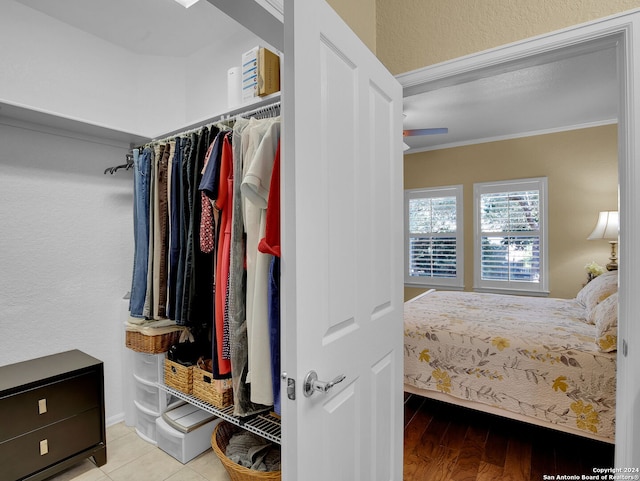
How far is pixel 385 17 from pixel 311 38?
0.99 m

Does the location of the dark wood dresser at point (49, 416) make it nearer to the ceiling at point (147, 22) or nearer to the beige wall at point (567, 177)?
the ceiling at point (147, 22)

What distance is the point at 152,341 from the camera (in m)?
2.14

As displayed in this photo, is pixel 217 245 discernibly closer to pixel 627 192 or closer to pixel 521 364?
pixel 627 192

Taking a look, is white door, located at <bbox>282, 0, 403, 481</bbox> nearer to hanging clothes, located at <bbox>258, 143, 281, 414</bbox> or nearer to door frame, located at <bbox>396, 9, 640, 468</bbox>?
hanging clothes, located at <bbox>258, 143, 281, 414</bbox>

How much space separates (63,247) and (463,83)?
2585 mm

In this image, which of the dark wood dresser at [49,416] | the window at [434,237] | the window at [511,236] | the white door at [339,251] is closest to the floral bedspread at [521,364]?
the white door at [339,251]

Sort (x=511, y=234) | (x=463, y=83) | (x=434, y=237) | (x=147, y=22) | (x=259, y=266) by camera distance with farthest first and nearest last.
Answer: (x=434, y=237)
(x=511, y=234)
(x=147, y=22)
(x=463, y=83)
(x=259, y=266)

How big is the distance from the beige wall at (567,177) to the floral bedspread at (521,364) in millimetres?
1570

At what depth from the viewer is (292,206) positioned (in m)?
0.90

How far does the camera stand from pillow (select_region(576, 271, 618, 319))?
8.50 ft

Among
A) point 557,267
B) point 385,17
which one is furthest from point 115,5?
point 557,267

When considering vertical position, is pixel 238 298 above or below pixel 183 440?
above

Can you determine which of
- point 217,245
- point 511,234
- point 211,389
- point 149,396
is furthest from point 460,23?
point 511,234

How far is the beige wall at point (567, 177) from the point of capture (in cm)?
400
